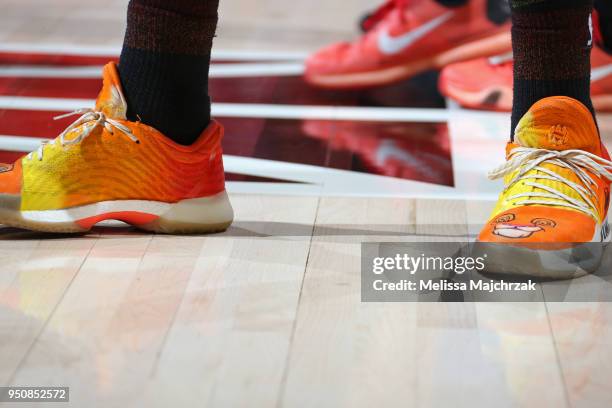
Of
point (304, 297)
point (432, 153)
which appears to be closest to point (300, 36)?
point (432, 153)

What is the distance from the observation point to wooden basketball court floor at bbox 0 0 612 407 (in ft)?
3.08

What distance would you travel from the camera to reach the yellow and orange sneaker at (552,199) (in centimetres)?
117

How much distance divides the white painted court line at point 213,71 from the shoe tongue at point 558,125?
1.07 meters

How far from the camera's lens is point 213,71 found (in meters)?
2.23

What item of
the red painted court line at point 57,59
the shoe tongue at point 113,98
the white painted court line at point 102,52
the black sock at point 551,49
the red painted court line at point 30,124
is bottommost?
the white painted court line at point 102,52

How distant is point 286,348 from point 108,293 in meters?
0.24

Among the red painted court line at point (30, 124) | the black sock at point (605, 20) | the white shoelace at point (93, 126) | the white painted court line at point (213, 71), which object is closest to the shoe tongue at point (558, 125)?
the white shoelace at point (93, 126)

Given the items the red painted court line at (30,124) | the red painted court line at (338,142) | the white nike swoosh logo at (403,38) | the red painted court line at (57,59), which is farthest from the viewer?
the red painted court line at (57,59)

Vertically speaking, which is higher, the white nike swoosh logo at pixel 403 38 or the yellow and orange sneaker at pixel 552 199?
the yellow and orange sneaker at pixel 552 199

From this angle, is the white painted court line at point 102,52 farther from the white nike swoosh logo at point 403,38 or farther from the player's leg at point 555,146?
the player's leg at point 555,146

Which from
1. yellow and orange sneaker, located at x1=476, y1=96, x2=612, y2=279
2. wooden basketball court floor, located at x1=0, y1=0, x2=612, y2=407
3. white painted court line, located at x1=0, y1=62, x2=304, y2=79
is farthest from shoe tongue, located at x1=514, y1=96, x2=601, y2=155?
white painted court line, located at x1=0, y1=62, x2=304, y2=79

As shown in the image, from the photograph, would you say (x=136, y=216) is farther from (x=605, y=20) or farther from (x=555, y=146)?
(x=605, y=20)

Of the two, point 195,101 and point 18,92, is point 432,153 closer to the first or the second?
Answer: point 195,101

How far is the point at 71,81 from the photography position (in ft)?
7.00
